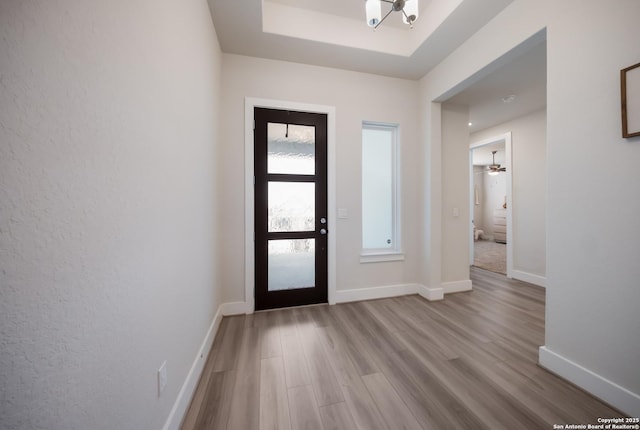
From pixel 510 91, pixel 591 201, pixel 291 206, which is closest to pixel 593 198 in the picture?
pixel 591 201

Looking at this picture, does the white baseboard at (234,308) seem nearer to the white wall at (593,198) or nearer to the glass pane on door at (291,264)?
the glass pane on door at (291,264)

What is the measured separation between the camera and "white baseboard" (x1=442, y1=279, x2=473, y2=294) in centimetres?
305

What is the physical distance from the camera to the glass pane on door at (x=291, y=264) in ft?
8.39

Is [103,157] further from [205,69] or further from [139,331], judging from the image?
[205,69]

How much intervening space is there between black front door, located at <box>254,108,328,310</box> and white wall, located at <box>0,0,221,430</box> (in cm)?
126

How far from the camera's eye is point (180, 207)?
129cm

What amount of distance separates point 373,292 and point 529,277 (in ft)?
8.67

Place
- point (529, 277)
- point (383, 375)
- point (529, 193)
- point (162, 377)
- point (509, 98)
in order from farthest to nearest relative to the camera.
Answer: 1. point (529, 193)
2. point (529, 277)
3. point (509, 98)
4. point (383, 375)
5. point (162, 377)

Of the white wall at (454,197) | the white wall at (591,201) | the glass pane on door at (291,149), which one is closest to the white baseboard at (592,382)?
the white wall at (591,201)

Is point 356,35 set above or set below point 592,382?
above

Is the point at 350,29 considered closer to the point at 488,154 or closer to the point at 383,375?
the point at 383,375

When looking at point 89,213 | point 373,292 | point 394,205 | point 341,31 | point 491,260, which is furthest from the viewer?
point 491,260

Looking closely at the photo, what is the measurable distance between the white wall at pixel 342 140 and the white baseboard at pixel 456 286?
46cm

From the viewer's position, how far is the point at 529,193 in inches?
142
